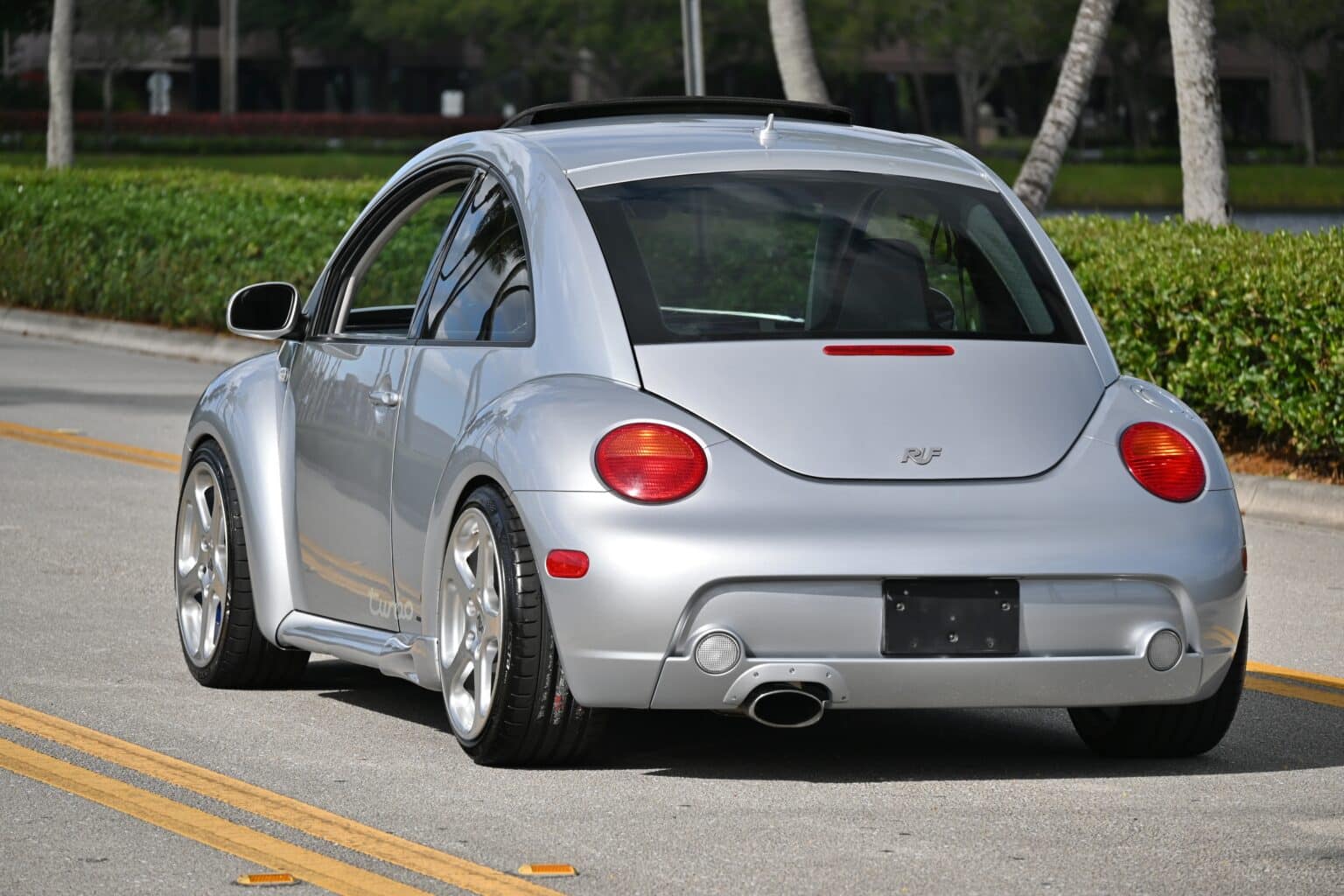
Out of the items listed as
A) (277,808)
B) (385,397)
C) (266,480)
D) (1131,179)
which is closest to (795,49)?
(266,480)

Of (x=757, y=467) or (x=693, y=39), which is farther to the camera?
(x=693, y=39)

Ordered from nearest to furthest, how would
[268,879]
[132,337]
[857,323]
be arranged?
[268,879], [857,323], [132,337]

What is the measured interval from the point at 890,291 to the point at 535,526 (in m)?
1.21

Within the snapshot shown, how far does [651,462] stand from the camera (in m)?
5.83

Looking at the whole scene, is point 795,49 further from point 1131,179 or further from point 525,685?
point 1131,179

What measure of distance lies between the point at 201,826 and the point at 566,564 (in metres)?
1.00

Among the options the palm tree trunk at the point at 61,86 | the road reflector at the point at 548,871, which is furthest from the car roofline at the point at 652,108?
the palm tree trunk at the point at 61,86

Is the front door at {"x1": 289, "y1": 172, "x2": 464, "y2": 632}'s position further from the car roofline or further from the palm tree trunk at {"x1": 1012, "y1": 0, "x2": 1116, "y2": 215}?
the palm tree trunk at {"x1": 1012, "y1": 0, "x2": 1116, "y2": 215}

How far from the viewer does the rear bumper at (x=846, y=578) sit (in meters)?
5.78

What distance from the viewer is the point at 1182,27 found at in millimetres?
17469

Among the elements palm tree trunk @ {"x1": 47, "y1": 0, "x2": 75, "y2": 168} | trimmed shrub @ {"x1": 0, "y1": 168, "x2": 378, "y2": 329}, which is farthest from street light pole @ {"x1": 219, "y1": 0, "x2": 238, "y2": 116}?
trimmed shrub @ {"x1": 0, "y1": 168, "x2": 378, "y2": 329}

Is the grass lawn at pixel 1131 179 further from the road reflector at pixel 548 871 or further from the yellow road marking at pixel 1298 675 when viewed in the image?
the road reflector at pixel 548 871

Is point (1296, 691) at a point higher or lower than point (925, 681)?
lower

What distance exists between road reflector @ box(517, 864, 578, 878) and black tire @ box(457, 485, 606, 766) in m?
0.80
